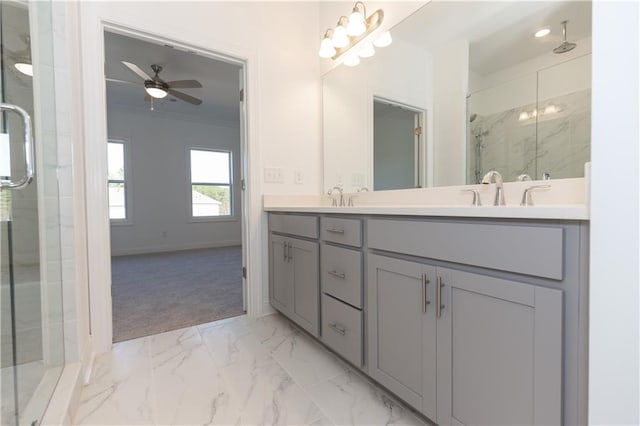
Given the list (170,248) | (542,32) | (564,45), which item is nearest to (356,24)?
(542,32)

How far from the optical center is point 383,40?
1.94m

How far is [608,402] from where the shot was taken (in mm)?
649

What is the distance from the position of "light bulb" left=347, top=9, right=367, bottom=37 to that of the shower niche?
38.1 inches

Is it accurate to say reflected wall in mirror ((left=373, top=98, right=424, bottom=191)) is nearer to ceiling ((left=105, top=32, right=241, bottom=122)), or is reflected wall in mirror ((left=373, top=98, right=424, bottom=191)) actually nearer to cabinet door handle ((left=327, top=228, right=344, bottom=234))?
cabinet door handle ((left=327, top=228, right=344, bottom=234))

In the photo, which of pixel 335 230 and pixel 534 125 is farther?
pixel 335 230

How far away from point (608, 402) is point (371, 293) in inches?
29.1

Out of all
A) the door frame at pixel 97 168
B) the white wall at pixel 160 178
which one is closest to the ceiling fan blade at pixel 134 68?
the door frame at pixel 97 168

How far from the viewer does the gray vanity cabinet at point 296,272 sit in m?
1.65

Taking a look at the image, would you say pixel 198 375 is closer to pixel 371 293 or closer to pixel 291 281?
pixel 291 281

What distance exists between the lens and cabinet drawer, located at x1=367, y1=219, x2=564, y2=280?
734mm

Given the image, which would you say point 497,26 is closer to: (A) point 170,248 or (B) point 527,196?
(B) point 527,196

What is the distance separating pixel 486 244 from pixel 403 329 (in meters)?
0.46

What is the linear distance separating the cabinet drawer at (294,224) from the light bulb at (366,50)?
1263mm

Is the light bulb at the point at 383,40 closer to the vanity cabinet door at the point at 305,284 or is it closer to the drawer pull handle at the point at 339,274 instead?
the vanity cabinet door at the point at 305,284
